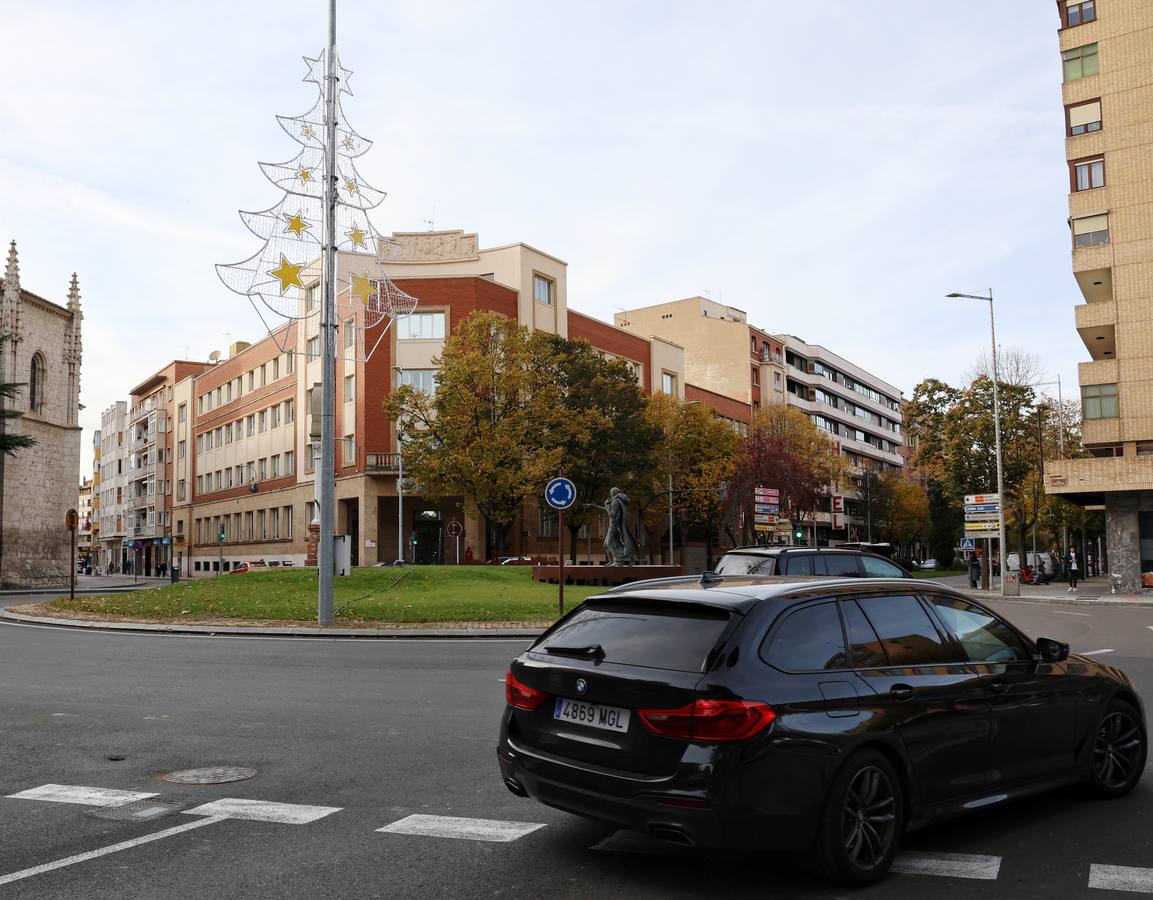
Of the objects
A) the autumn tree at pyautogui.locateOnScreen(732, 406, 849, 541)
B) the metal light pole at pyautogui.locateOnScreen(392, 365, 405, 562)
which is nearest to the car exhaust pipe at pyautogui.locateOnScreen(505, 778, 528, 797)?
the metal light pole at pyautogui.locateOnScreen(392, 365, 405, 562)

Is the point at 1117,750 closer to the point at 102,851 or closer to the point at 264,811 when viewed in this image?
the point at 264,811

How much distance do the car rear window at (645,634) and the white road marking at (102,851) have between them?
217 centimetres

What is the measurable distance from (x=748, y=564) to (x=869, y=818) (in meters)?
9.28

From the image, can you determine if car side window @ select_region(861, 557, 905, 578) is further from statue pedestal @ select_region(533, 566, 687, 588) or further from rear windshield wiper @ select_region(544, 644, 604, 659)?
statue pedestal @ select_region(533, 566, 687, 588)

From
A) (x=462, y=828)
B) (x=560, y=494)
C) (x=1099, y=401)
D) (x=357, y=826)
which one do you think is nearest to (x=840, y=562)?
(x=560, y=494)

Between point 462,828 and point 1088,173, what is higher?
point 1088,173

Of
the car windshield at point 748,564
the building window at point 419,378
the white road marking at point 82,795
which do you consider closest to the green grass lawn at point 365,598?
the car windshield at point 748,564

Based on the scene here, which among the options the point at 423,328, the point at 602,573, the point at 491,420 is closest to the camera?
the point at 602,573

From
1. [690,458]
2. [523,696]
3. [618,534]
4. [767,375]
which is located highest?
[767,375]

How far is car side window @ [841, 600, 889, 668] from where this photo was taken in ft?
16.7

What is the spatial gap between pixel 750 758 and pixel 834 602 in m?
1.10

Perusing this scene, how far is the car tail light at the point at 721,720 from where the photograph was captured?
4.48 metres

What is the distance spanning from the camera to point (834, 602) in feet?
17.1

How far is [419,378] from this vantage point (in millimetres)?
57375
